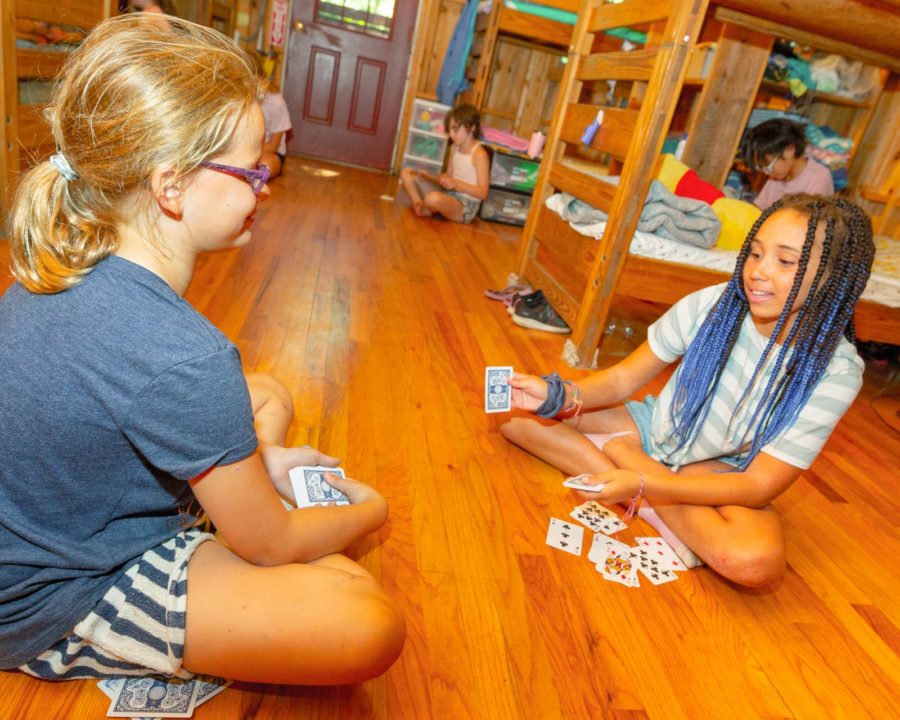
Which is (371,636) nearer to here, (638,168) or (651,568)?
(651,568)

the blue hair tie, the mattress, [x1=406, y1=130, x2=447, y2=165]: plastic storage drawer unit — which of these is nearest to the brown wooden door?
[x1=406, y1=130, x2=447, y2=165]: plastic storage drawer unit

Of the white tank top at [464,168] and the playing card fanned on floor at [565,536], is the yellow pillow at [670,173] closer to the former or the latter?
the white tank top at [464,168]

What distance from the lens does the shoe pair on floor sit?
2955 millimetres

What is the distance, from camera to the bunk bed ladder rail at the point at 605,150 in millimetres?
2234

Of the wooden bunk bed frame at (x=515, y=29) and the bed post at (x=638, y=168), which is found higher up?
the wooden bunk bed frame at (x=515, y=29)

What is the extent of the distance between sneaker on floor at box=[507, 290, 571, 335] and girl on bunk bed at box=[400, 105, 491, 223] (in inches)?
86.6

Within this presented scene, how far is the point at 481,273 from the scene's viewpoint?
12.4 ft

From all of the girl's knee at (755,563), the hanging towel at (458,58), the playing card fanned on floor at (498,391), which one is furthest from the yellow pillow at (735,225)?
the hanging towel at (458,58)

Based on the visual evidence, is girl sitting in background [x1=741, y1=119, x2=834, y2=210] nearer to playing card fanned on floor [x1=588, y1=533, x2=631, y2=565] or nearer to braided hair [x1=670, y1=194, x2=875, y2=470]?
braided hair [x1=670, y1=194, x2=875, y2=470]

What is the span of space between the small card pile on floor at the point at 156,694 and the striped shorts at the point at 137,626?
0.28 ft

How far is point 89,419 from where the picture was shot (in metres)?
0.77

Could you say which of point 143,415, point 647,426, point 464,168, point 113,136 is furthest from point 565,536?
point 464,168

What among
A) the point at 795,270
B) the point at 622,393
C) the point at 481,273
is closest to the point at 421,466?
the point at 622,393

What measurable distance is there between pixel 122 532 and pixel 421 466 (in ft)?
3.08
